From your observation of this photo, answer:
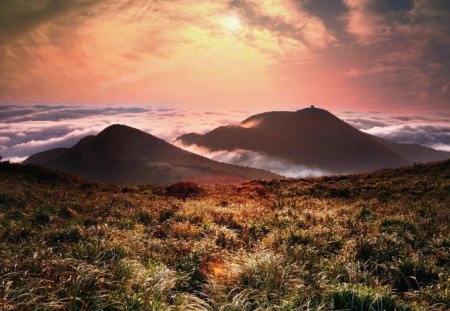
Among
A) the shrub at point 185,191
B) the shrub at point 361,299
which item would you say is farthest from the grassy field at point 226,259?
the shrub at point 185,191

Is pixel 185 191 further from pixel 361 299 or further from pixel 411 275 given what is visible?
pixel 361 299

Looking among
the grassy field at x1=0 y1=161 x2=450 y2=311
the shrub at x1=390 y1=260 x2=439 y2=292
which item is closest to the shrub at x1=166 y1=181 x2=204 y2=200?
the grassy field at x1=0 y1=161 x2=450 y2=311

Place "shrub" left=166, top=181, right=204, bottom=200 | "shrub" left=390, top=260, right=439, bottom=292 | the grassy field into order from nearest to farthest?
the grassy field, "shrub" left=390, top=260, right=439, bottom=292, "shrub" left=166, top=181, right=204, bottom=200

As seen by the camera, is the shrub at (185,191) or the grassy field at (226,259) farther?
the shrub at (185,191)

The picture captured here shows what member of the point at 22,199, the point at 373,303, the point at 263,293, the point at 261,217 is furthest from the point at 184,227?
the point at 22,199

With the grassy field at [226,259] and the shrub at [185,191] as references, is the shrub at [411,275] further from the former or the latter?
the shrub at [185,191]

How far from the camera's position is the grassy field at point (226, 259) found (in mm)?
6129

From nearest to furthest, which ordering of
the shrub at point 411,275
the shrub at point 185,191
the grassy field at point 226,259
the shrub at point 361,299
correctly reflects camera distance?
the shrub at point 361,299
the grassy field at point 226,259
the shrub at point 411,275
the shrub at point 185,191

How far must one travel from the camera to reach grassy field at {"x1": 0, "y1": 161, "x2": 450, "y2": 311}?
6.13 m

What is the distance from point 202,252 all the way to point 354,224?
607 centimetres

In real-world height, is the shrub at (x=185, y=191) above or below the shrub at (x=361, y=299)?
below

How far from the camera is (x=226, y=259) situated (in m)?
8.82

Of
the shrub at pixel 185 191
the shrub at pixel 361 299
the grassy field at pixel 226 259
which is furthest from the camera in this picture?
the shrub at pixel 185 191

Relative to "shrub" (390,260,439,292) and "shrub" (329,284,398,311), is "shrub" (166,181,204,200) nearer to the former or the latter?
"shrub" (390,260,439,292)
